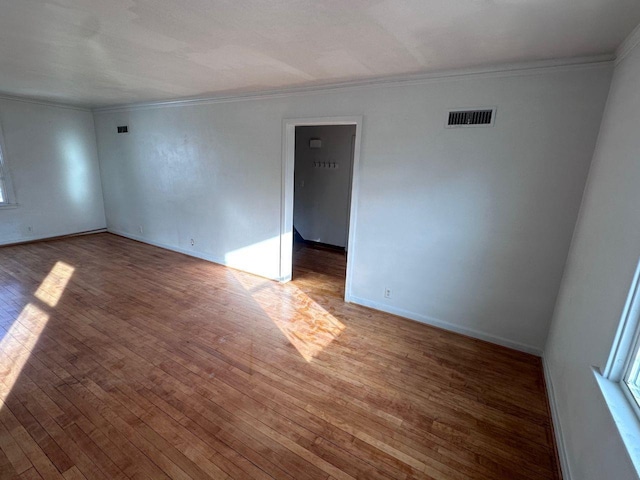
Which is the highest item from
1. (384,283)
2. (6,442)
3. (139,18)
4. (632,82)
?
(139,18)

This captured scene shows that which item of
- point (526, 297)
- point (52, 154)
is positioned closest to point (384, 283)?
point (526, 297)

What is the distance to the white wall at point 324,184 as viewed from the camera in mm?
5566

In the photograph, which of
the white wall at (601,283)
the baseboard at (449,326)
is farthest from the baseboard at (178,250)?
the white wall at (601,283)

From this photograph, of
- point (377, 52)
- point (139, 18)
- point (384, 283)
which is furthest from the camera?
point (384, 283)

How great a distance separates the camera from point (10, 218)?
5273 millimetres

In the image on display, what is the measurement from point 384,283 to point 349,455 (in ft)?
6.37

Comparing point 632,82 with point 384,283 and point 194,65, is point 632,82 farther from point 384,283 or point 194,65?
point 194,65

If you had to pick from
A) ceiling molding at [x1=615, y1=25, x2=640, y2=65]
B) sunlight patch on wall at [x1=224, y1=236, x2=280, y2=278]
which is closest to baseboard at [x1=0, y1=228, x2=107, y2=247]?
sunlight patch on wall at [x1=224, y1=236, x2=280, y2=278]

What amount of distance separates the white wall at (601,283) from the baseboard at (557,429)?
0.05m

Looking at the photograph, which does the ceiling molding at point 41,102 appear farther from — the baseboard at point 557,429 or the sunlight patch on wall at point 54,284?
the baseboard at point 557,429

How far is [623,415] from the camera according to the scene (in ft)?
3.90

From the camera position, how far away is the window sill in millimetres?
1038

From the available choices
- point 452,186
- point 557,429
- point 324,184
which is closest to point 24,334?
point 452,186

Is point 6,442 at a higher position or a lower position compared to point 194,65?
lower
